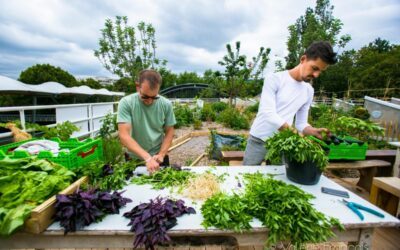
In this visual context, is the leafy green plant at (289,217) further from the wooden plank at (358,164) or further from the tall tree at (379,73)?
the tall tree at (379,73)

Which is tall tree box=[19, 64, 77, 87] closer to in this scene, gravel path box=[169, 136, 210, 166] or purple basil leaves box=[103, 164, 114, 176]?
gravel path box=[169, 136, 210, 166]

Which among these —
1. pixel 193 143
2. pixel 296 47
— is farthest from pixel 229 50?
pixel 193 143

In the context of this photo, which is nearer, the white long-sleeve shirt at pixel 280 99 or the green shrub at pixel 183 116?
the white long-sleeve shirt at pixel 280 99

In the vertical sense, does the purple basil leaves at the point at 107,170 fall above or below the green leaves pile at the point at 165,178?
above

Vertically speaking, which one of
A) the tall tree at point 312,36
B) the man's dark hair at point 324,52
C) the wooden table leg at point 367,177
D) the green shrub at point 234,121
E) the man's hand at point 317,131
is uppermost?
the tall tree at point 312,36

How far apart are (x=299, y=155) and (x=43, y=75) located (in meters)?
26.1

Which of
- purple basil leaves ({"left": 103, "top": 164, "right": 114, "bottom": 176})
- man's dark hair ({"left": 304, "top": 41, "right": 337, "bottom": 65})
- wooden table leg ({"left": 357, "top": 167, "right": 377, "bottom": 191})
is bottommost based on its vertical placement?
wooden table leg ({"left": 357, "top": 167, "right": 377, "bottom": 191})

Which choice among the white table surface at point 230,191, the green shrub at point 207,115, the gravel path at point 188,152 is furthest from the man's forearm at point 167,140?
the green shrub at point 207,115

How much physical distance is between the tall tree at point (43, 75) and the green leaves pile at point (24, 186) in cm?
2469

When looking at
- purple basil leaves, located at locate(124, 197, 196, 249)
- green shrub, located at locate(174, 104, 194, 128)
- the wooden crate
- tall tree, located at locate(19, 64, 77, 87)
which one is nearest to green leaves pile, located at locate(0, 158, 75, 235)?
the wooden crate

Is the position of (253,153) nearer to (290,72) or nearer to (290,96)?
(290,96)

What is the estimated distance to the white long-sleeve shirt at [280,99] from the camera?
2.03m

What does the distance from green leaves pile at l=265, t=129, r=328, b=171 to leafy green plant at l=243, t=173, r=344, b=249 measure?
32 centimetres

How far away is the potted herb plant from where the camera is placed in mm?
1513
